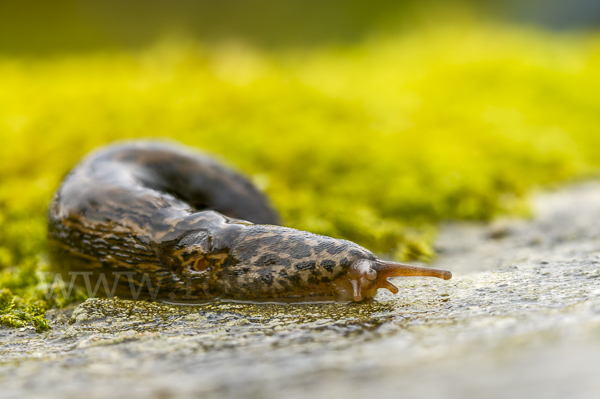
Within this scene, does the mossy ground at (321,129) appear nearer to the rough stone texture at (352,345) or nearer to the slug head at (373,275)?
the rough stone texture at (352,345)

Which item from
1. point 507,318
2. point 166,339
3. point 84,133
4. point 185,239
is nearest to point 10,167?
point 84,133

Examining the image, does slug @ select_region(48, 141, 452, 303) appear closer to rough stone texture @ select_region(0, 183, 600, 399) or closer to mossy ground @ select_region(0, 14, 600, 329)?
rough stone texture @ select_region(0, 183, 600, 399)

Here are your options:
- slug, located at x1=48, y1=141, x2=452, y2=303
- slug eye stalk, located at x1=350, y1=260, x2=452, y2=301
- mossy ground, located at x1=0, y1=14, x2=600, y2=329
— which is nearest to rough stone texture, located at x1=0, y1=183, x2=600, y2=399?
slug eye stalk, located at x1=350, y1=260, x2=452, y2=301

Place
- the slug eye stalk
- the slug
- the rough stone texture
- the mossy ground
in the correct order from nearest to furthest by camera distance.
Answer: the rough stone texture, the slug eye stalk, the slug, the mossy ground

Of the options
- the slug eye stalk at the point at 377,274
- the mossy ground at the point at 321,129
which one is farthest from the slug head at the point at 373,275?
the mossy ground at the point at 321,129

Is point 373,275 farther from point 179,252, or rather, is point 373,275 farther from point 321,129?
point 321,129
